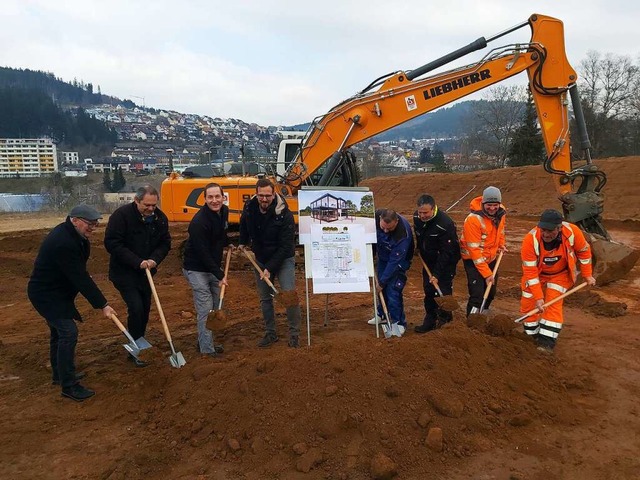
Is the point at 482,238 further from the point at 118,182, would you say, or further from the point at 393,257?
the point at 118,182

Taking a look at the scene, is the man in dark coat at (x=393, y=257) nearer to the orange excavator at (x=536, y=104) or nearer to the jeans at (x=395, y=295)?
the jeans at (x=395, y=295)

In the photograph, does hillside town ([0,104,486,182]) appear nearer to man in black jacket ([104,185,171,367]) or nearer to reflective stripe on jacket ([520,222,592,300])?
man in black jacket ([104,185,171,367])

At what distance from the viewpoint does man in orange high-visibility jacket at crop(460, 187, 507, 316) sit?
566cm

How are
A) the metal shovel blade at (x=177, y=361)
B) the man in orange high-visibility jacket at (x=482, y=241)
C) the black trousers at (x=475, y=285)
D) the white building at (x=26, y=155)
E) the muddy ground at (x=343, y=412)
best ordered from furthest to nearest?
the white building at (x=26, y=155) < the black trousers at (x=475, y=285) < the man in orange high-visibility jacket at (x=482, y=241) < the metal shovel blade at (x=177, y=361) < the muddy ground at (x=343, y=412)

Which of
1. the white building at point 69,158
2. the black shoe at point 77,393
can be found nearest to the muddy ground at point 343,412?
the black shoe at point 77,393

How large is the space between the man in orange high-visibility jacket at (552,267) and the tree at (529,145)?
29.3m

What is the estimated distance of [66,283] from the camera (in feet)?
15.3

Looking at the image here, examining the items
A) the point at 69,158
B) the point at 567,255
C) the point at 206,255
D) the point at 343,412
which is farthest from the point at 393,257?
the point at 69,158

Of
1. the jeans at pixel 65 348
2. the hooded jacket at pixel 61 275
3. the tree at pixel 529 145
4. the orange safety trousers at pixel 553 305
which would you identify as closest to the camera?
the hooded jacket at pixel 61 275

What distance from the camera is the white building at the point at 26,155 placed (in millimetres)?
87688

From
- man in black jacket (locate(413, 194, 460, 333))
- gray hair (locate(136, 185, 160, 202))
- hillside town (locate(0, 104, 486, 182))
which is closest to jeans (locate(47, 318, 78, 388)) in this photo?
gray hair (locate(136, 185, 160, 202))

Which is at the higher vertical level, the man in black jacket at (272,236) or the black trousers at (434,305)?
the man in black jacket at (272,236)

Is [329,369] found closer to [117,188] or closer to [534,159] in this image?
[534,159]

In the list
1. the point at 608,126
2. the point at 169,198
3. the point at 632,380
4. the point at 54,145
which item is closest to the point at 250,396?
the point at 632,380
